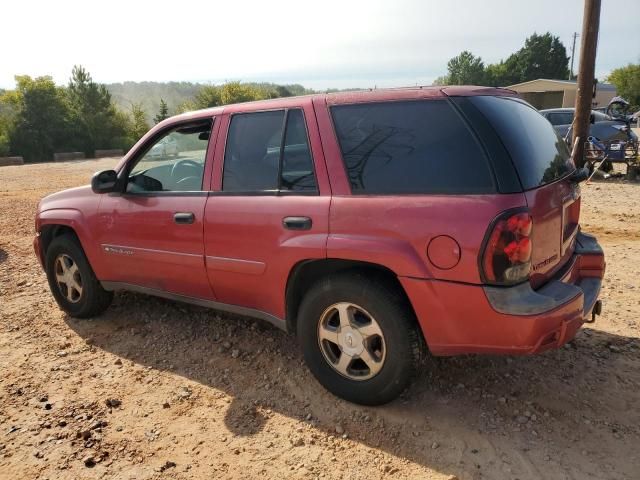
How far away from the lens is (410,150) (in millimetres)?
2621

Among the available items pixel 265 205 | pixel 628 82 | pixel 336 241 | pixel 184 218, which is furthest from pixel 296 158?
pixel 628 82

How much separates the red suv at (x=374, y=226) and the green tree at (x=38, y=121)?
33.4 meters

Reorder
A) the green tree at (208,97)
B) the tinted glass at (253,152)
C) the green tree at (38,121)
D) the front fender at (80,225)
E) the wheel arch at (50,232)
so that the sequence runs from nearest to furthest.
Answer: the tinted glass at (253,152)
the front fender at (80,225)
the wheel arch at (50,232)
the green tree at (38,121)
the green tree at (208,97)

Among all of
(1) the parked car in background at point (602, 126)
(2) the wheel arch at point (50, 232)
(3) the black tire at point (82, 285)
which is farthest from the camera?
(1) the parked car in background at point (602, 126)

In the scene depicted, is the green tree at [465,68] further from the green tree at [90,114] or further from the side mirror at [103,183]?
the side mirror at [103,183]

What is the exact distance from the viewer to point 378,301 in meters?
2.67

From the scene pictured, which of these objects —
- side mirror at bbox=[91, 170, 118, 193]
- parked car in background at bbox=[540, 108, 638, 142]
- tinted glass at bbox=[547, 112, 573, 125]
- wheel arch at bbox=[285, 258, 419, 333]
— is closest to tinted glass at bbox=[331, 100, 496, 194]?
wheel arch at bbox=[285, 258, 419, 333]

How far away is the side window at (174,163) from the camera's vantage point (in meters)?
3.53

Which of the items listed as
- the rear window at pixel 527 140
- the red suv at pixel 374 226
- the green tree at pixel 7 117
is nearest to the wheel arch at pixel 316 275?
the red suv at pixel 374 226

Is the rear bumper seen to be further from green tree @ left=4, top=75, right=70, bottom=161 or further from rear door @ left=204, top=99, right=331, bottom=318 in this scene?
green tree @ left=4, top=75, right=70, bottom=161

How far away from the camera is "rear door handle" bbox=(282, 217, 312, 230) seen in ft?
9.37

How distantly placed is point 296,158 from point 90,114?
37.2 meters

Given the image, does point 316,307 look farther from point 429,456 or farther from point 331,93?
point 331,93

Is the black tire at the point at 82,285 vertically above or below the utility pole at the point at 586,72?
below
